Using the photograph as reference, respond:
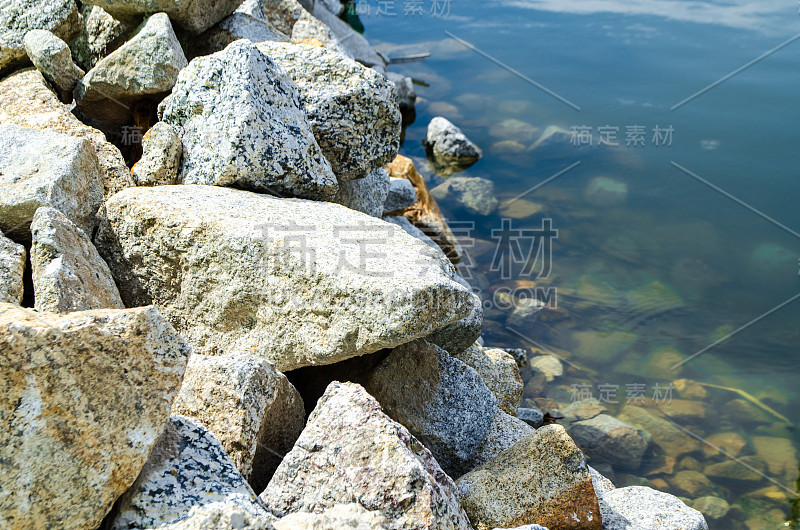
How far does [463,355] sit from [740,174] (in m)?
7.51

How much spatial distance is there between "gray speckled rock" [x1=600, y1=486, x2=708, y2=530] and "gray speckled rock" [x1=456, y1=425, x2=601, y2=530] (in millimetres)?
269

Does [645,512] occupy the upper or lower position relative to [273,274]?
lower

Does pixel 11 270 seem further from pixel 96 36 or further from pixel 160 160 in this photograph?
pixel 96 36

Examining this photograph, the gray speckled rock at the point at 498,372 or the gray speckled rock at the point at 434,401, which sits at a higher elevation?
the gray speckled rock at the point at 434,401

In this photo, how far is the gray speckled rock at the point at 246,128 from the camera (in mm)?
3266

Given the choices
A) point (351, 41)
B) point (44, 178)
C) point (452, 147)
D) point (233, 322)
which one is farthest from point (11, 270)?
point (351, 41)

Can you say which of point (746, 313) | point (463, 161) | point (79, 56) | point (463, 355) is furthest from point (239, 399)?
point (463, 161)

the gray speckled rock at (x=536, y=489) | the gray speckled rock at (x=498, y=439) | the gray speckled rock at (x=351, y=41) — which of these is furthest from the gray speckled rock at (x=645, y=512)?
the gray speckled rock at (x=351, y=41)

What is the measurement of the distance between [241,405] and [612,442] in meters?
4.42

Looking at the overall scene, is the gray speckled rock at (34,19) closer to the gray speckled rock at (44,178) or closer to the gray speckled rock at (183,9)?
the gray speckled rock at (183,9)

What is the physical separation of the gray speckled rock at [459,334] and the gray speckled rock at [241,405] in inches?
59.3

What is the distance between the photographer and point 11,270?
2543 millimetres

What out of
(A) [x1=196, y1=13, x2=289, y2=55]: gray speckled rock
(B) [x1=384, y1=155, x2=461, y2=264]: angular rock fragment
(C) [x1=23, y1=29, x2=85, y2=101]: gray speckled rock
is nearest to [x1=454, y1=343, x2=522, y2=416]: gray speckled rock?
(B) [x1=384, y1=155, x2=461, y2=264]: angular rock fragment

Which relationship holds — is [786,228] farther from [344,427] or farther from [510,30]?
[344,427]
